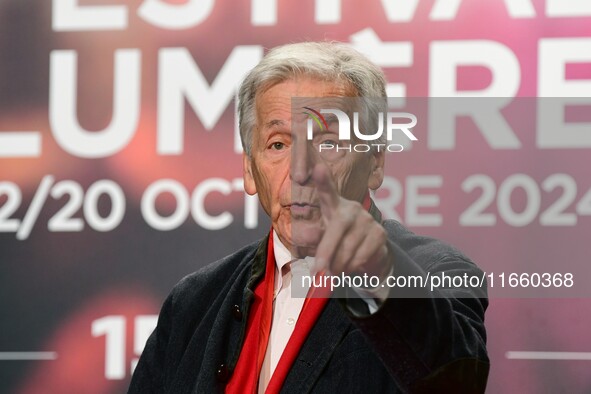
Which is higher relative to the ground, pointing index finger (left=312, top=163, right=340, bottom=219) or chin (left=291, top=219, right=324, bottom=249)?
pointing index finger (left=312, top=163, right=340, bottom=219)

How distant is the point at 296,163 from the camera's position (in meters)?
1.58

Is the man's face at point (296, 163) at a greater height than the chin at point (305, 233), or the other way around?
the man's face at point (296, 163)

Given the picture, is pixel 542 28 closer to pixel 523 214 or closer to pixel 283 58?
pixel 523 214

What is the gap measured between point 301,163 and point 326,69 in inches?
18.7

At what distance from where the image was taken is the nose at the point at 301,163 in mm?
1571

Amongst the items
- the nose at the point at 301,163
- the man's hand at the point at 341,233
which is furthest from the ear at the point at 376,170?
the man's hand at the point at 341,233

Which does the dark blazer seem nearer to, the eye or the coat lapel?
the coat lapel

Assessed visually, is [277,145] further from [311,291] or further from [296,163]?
[296,163]

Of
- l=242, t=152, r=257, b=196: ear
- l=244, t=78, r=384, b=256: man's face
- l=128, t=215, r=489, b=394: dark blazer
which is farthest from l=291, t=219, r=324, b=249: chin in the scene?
l=242, t=152, r=257, b=196: ear

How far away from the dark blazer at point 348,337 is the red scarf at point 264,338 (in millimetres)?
14

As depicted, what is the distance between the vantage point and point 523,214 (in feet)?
9.03

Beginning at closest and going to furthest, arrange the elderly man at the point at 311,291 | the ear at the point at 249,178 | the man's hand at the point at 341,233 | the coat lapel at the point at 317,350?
the man's hand at the point at 341,233 → the elderly man at the point at 311,291 → the coat lapel at the point at 317,350 → the ear at the point at 249,178

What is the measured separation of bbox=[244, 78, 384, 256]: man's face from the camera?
163cm

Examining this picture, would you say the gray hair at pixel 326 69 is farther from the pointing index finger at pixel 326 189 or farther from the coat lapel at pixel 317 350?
the pointing index finger at pixel 326 189
